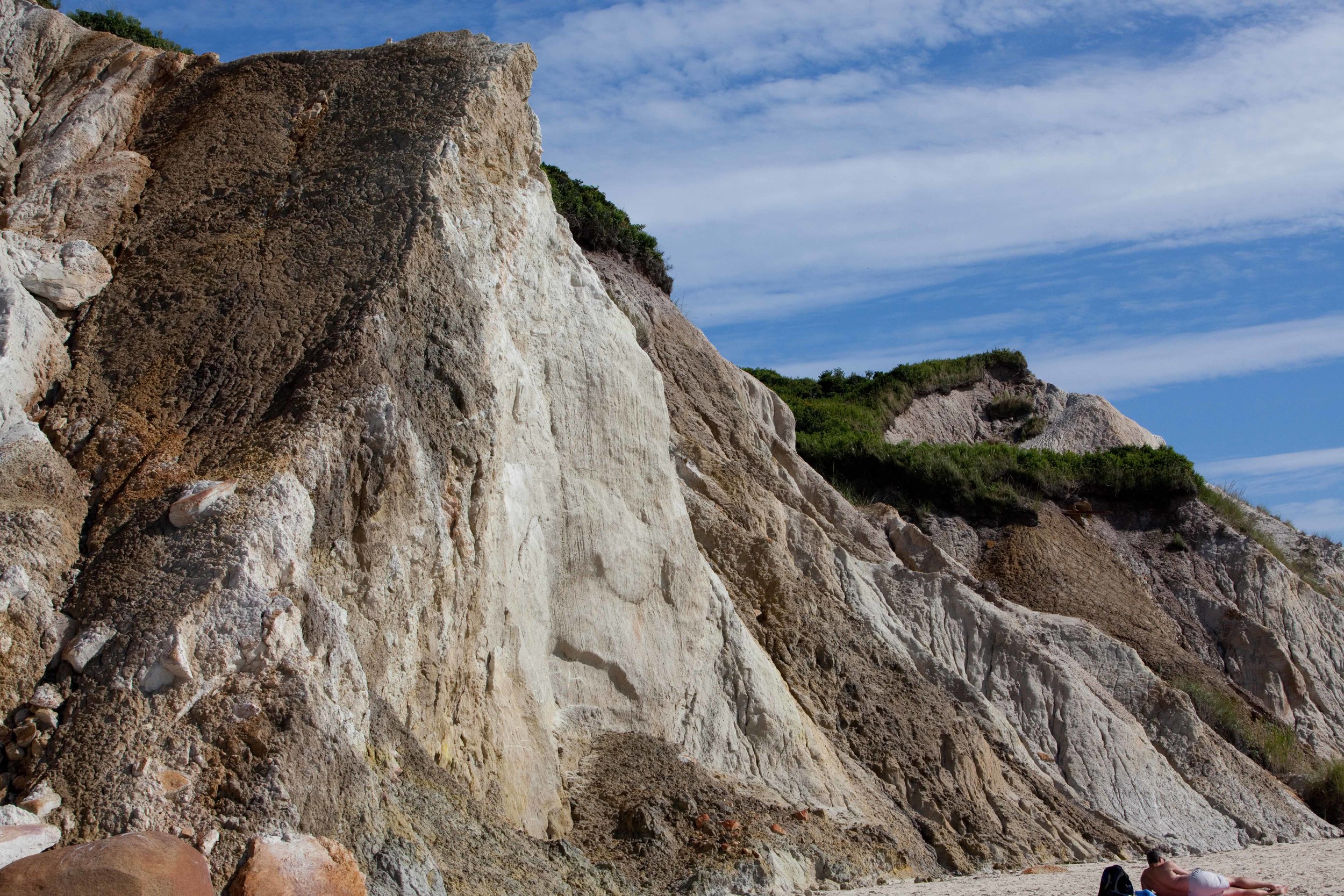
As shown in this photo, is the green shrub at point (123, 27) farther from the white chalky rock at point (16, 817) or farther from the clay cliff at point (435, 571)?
the white chalky rock at point (16, 817)

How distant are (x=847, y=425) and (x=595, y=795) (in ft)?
57.5

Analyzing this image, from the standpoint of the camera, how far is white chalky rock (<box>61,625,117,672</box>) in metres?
8.23

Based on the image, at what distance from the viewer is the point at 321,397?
1030 cm

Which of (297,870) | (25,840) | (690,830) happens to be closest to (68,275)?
(25,840)

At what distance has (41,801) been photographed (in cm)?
757

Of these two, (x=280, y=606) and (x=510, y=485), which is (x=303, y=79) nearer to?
(x=510, y=485)

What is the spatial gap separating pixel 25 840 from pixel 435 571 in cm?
382

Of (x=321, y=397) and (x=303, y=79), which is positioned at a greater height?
(x=303, y=79)

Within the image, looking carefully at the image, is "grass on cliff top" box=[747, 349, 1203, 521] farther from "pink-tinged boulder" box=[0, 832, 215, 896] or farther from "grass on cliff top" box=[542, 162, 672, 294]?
"pink-tinged boulder" box=[0, 832, 215, 896]

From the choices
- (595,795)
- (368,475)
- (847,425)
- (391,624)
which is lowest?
(595,795)

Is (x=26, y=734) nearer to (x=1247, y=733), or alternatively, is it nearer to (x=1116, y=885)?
(x=1116, y=885)

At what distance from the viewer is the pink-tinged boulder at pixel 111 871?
6.78 metres

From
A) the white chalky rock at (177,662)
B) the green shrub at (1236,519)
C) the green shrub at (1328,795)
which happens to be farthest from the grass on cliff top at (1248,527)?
the white chalky rock at (177,662)

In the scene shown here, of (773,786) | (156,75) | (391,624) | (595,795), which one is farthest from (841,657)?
(156,75)
